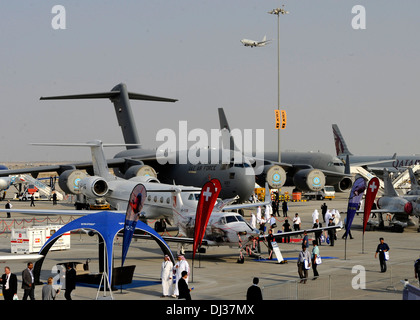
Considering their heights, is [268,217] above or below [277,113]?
below

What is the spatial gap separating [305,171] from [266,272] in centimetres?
3226

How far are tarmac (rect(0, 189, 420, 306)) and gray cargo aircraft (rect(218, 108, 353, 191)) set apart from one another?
17.2m

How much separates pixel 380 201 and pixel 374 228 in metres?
1.68

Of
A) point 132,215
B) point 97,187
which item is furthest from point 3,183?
point 132,215

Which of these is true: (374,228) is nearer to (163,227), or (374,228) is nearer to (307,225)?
(307,225)

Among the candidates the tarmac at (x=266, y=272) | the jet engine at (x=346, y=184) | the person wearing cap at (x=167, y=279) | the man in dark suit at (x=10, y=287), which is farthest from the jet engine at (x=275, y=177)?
the man in dark suit at (x=10, y=287)

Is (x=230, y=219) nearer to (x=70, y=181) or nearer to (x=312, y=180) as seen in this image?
(x=70, y=181)

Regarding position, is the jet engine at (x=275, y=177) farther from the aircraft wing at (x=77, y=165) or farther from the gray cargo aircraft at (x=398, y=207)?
the gray cargo aircraft at (x=398, y=207)

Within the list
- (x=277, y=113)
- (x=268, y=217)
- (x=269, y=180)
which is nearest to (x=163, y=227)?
(x=268, y=217)

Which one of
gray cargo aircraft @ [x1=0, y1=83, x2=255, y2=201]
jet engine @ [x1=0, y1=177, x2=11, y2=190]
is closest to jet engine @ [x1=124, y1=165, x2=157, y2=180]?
gray cargo aircraft @ [x1=0, y1=83, x2=255, y2=201]

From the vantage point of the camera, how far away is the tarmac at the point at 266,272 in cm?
1816

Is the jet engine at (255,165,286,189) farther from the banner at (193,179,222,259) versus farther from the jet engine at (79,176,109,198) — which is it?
the banner at (193,179,222,259)
